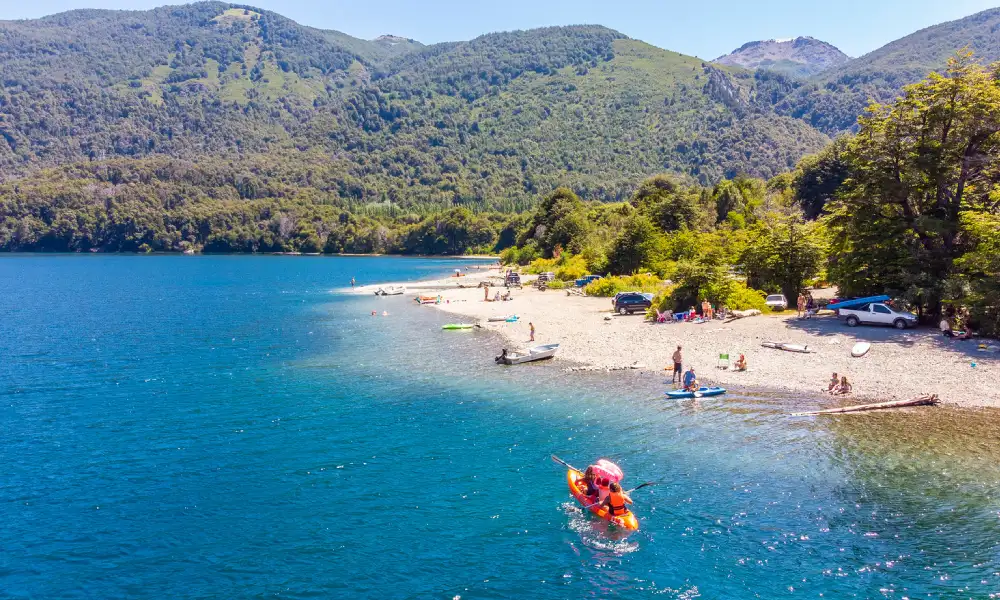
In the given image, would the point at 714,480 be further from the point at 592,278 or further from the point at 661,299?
the point at 592,278

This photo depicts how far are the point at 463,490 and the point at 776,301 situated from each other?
38.4 m

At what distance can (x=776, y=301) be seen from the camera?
5119cm

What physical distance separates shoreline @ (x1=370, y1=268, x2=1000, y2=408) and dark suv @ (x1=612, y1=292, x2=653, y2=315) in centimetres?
139

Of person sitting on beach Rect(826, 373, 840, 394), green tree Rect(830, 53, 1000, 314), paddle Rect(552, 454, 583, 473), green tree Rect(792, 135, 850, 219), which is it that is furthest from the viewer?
green tree Rect(792, 135, 850, 219)

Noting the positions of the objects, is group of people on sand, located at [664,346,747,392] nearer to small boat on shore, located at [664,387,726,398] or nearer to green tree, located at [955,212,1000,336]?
small boat on shore, located at [664,387,726,398]

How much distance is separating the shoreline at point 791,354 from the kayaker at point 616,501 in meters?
15.6

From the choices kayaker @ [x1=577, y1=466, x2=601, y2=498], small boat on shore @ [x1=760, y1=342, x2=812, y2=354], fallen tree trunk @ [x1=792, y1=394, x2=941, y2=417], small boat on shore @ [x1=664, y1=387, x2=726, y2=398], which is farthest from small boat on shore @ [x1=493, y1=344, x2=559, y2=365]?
kayaker @ [x1=577, y1=466, x2=601, y2=498]

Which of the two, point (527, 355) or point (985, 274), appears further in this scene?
point (527, 355)

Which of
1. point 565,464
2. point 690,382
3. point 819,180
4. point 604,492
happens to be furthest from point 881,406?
point 819,180

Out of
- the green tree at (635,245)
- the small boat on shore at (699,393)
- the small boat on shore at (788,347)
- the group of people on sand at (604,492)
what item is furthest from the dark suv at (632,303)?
the group of people on sand at (604,492)

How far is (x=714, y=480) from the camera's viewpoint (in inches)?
864

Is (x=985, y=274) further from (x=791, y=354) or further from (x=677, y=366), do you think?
(x=677, y=366)

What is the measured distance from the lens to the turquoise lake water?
54.0 ft

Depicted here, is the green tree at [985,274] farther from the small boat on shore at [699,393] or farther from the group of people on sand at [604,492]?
the group of people on sand at [604,492]
